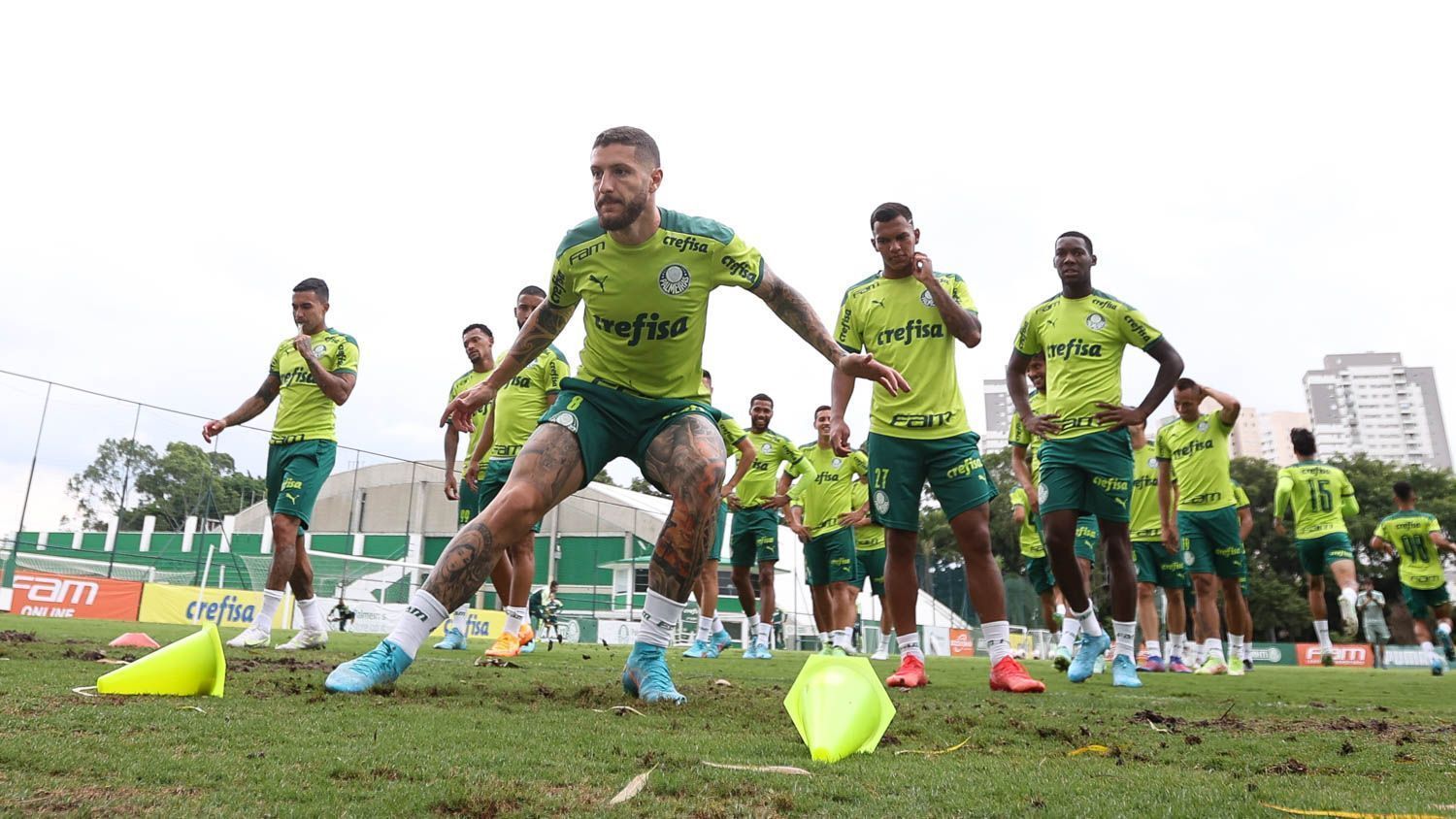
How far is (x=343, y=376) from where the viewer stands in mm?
7359

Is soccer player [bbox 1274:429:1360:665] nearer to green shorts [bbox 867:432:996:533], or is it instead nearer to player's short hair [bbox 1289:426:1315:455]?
player's short hair [bbox 1289:426:1315:455]

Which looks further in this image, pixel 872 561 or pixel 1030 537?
pixel 872 561

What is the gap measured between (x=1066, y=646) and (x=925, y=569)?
33.7 metres

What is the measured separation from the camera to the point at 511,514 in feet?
12.1

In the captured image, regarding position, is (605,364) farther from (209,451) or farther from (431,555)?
(431,555)

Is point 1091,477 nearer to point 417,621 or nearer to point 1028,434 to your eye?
point 1028,434

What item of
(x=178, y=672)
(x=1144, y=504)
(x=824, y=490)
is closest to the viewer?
(x=178, y=672)

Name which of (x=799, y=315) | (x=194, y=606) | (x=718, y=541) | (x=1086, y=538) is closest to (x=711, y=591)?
(x=718, y=541)

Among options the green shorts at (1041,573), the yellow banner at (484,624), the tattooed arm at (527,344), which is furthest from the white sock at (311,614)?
the yellow banner at (484,624)

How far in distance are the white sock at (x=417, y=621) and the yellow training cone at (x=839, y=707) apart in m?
1.53

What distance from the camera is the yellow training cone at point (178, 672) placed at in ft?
10.5

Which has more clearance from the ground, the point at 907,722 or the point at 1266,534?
the point at 1266,534

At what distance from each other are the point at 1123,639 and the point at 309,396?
636cm

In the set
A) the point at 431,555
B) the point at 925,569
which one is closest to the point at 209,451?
the point at 431,555
